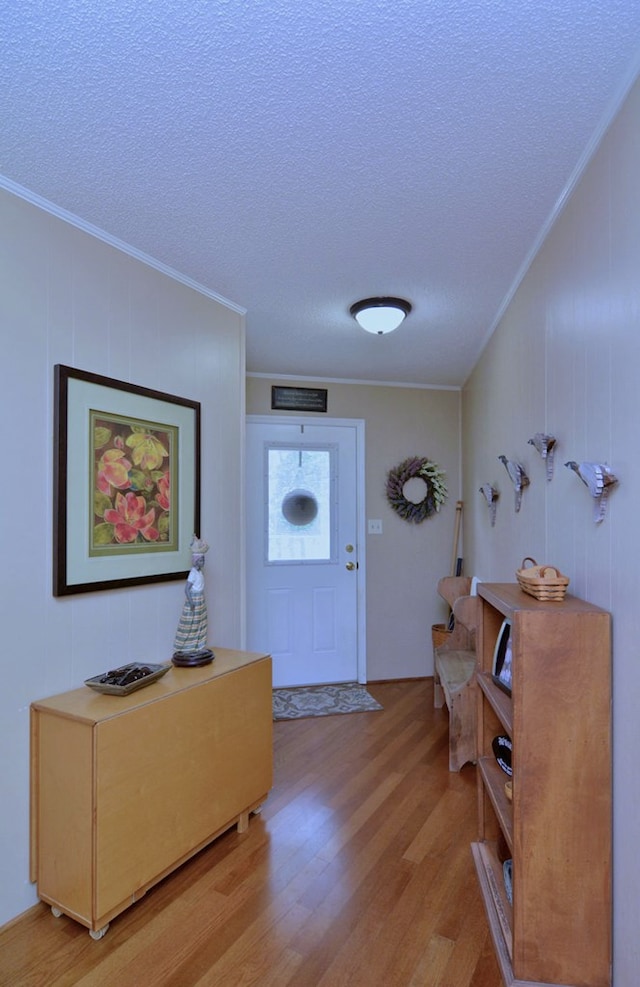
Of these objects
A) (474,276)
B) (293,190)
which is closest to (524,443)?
(474,276)

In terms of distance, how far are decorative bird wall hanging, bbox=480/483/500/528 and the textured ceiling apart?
112 centimetres

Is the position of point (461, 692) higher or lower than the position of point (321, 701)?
higher

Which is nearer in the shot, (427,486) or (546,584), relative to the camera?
(546,584)

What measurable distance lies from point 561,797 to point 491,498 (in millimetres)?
1825

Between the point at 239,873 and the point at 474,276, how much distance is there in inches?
102

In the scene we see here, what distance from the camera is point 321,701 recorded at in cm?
371

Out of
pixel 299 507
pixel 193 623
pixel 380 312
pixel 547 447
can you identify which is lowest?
pixel 193 623

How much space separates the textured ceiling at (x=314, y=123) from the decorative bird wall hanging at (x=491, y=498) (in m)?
1.12

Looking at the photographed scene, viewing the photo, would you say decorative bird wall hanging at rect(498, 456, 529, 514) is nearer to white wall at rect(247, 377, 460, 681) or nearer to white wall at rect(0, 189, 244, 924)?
white wall at rect(0, 189, 244, 924)

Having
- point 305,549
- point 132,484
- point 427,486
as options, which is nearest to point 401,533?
point 427,486

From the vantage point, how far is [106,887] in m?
1.65

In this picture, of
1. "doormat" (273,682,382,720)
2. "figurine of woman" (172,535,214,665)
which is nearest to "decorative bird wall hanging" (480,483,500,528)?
"doormat" (273,682,382,720)

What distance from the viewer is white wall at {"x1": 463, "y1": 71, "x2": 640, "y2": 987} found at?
131 cm

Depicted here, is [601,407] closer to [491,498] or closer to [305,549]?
[491,498]
